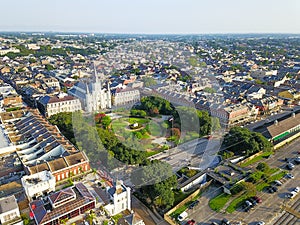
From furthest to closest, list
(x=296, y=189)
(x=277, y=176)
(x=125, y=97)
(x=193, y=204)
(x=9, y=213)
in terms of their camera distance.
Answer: (x=125, y=97)
(x=277, y=176)
(x=296, y=189)
(x=193, y=204)
(x=9, y=213)

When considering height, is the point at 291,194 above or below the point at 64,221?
below

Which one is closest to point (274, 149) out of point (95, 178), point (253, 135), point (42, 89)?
point (253, 135)

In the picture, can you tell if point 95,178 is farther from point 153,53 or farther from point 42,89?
point 153,53

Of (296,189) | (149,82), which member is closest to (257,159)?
(296,189)

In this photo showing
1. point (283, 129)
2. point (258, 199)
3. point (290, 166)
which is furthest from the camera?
point (283, 129)

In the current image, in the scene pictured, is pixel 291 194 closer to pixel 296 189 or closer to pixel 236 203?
pixel 296 189

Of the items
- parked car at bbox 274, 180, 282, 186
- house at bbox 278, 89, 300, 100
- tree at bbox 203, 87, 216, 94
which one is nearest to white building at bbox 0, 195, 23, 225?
parked car at bbox 274, 180, 282, 186
